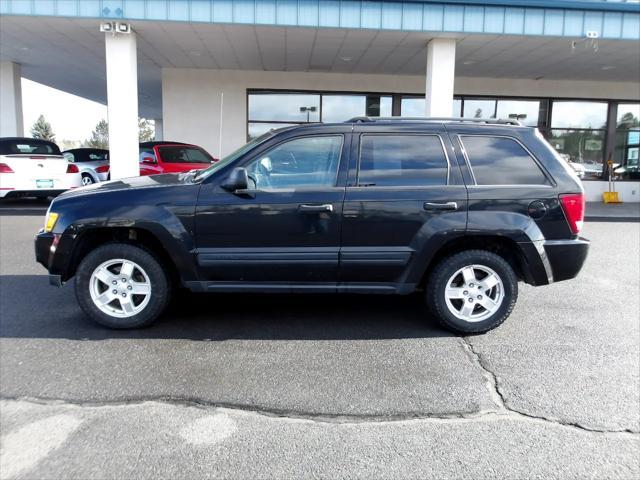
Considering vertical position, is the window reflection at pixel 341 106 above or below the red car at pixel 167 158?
above

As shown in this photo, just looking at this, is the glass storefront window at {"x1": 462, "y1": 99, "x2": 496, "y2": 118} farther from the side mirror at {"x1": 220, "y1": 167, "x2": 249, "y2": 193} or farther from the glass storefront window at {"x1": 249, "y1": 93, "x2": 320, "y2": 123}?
the side mirror at {"x1": 220, "y1": 167, "x2": 249, "y2": 193}

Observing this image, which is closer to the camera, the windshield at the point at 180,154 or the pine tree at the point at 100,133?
the windshield at the point at 180,154

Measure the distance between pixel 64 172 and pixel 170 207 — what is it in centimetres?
911

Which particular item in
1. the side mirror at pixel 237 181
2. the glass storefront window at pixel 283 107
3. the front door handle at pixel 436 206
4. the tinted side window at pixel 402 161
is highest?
the glass storefront window at pixel 283 107

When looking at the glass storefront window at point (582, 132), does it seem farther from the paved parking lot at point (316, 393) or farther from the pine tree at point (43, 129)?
the pine tree at point (43, 129)

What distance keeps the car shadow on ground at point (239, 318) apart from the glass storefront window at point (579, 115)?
47.2 feet

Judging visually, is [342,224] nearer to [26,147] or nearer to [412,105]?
[26,147]

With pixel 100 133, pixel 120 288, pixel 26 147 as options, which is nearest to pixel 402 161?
pixel 120 288

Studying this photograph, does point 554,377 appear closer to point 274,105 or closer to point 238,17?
point 238,17

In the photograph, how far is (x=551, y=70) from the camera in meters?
15.1

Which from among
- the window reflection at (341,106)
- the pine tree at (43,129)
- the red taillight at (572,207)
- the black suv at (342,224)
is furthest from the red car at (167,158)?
the pine tree at (43,129)

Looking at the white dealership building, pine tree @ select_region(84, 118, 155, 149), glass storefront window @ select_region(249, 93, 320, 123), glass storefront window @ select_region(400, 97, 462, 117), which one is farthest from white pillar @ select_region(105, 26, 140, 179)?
pine tree @ select_region(84, 118, 155, 149)

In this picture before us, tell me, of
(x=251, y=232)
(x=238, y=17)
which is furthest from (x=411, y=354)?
(x=238, y=17)

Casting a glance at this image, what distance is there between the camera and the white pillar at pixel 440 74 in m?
11.7
